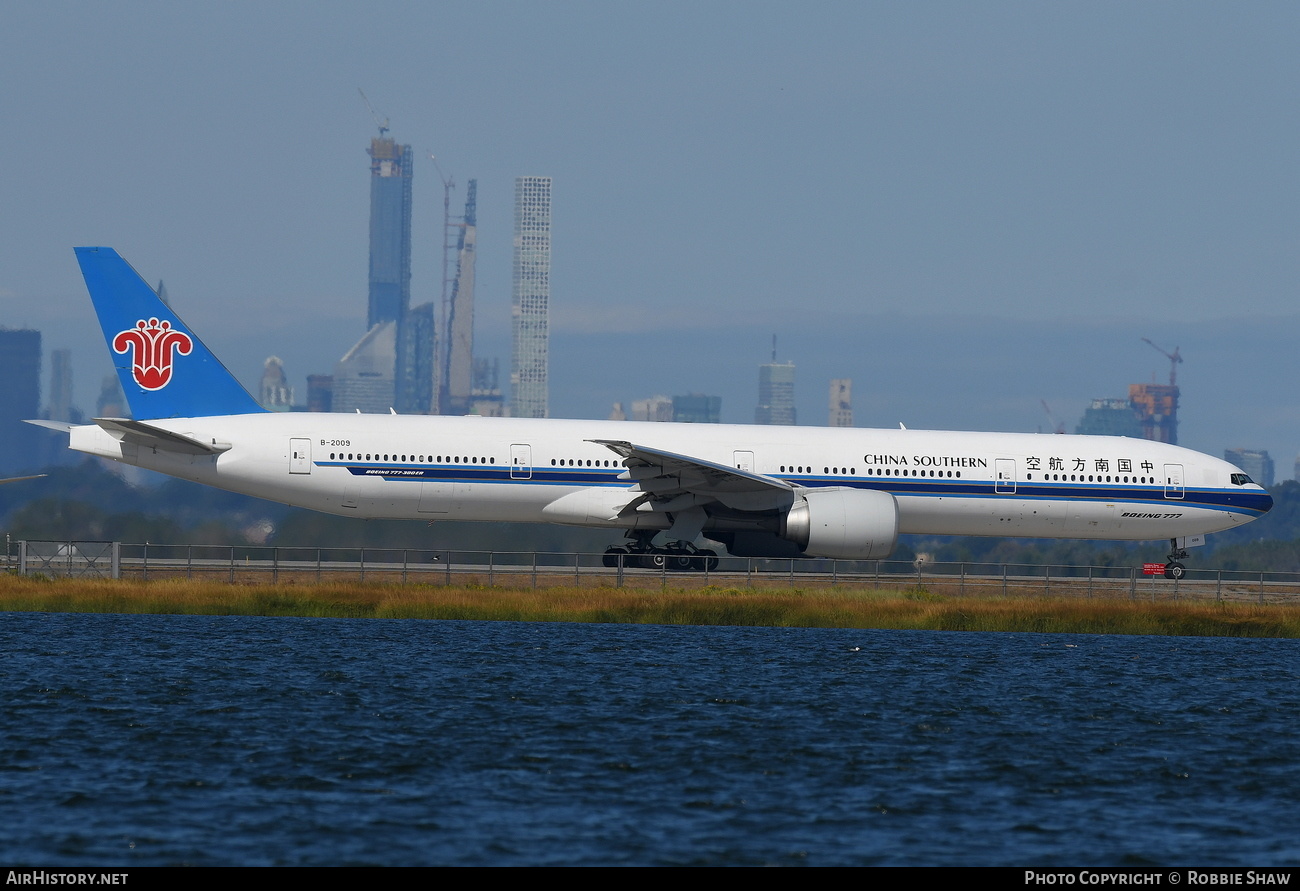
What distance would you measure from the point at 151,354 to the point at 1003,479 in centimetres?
2439

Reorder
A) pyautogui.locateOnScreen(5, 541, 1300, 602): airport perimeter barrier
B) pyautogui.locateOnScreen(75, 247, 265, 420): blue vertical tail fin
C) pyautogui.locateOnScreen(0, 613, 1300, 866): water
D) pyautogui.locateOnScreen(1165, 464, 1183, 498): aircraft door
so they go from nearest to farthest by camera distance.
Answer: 1. pyautogui.locateOnScreen(0, 613, 1300, 866): water
2. pyautogui.locateOnScreen(5, 541, 1300, 602): airport perimeter barrier
3. pyautogui.locateOnScreen(75, 247, 265, 420): blue vertical tail fin
4. pyautogui.locateOnScreen(1165, 464, 1183, 498): aircraft door

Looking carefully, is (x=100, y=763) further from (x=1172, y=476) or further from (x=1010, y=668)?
(x=1172, y=476)

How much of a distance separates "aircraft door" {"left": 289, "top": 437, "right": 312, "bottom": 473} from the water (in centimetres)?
686

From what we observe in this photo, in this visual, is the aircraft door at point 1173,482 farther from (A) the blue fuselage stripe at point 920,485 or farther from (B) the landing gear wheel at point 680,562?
(B) the landing gear wheel at point 680,562

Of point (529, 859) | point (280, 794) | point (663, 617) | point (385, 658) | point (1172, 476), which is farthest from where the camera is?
point (1172, 476)

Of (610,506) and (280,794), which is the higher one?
(610,506)

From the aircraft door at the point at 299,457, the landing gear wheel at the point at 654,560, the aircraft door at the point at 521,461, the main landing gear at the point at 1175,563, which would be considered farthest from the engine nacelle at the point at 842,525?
the aircraft door at the point at 299,457

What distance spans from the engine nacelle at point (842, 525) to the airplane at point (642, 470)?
0.15ft

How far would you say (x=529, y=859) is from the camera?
16.2 m

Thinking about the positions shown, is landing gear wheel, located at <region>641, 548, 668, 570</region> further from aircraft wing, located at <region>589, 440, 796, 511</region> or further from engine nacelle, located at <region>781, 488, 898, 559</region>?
engine nacelle, located at <region>781, 488, 898, 559</region>

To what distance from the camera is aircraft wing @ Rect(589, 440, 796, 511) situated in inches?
1628

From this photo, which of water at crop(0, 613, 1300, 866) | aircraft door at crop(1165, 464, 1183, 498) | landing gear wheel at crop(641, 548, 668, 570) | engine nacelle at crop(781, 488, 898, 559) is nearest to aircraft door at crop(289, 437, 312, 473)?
water at crop(0, 613, 1300, 866)

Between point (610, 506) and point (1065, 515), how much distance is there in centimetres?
1334
